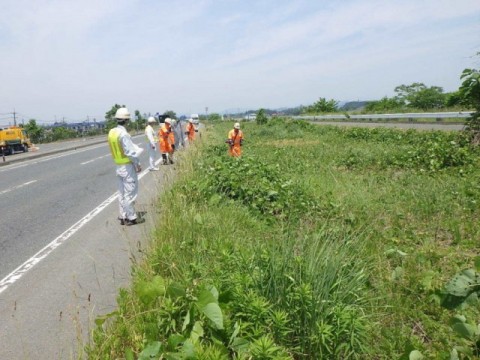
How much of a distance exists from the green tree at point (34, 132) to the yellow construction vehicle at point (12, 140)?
1369 cm

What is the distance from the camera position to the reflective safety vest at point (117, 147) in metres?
6.67

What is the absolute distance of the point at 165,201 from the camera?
6.07 meters

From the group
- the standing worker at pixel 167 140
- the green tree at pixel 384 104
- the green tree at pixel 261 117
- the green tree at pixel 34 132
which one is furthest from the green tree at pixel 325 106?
the standing worker at pixel 167 140

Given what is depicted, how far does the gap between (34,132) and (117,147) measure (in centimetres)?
4265

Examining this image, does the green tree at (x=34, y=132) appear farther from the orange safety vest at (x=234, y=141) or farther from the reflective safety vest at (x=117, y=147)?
the reflective safety vest at (x=117, y=147)

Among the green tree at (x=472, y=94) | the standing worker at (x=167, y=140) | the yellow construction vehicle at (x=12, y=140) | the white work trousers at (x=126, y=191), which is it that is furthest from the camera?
the yellow construction vehicle at (x=12, y=140)

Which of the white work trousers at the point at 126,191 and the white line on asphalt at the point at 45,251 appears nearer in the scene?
the white line on asphalt at the point at 45,251

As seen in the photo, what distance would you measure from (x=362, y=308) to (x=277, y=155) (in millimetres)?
9746

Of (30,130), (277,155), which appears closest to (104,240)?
(277,155)

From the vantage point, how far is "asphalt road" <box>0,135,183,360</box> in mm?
3346

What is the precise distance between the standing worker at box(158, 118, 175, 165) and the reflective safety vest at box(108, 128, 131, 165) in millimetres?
7645

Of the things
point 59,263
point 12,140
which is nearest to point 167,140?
point 59,263

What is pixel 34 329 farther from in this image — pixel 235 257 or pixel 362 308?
pixel 362 308

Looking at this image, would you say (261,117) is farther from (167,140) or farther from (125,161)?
(125,161)
